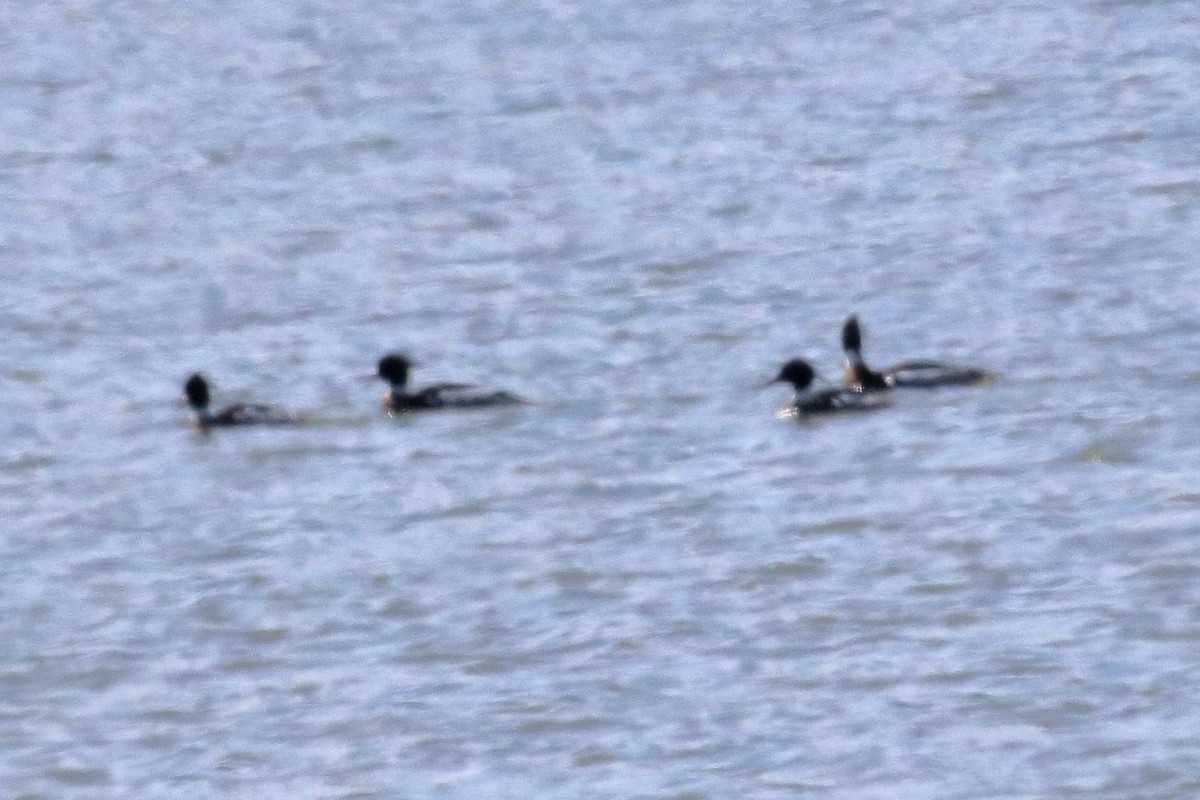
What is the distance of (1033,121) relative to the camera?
2639 cm

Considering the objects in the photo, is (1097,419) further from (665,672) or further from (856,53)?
(856,53)

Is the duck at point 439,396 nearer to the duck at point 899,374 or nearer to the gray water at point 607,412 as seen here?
the gray water at point 607,412

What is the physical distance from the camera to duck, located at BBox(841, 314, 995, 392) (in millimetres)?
18875

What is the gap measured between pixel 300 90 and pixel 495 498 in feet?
43.2

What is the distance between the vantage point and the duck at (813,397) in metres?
18.9

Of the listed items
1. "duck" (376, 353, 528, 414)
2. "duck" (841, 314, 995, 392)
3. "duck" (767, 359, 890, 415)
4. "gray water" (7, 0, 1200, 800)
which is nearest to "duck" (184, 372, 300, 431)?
"gray water" (7, 0, 1200, 800)

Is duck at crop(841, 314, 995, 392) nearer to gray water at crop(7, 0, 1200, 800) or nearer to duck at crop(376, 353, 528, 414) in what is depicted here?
gray water at crop(7, 0, 1200, 800)

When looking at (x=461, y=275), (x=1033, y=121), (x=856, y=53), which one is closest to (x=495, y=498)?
(x=461, y=275)

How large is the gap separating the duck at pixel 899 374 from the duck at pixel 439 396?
2022 mm

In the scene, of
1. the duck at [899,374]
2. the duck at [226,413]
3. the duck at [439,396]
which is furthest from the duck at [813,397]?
the duck at [226,413]

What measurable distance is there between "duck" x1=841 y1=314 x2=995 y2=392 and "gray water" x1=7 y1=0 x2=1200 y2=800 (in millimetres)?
119

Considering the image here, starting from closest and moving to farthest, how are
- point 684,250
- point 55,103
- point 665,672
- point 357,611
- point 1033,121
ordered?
1. point 665,672
2. point 357,611
3. point 684,250
4. point 1033,121
5. point 55,103

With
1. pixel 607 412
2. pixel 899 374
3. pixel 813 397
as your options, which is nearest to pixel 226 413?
pixel 607 412

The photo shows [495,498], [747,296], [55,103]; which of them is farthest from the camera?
[55,103]
